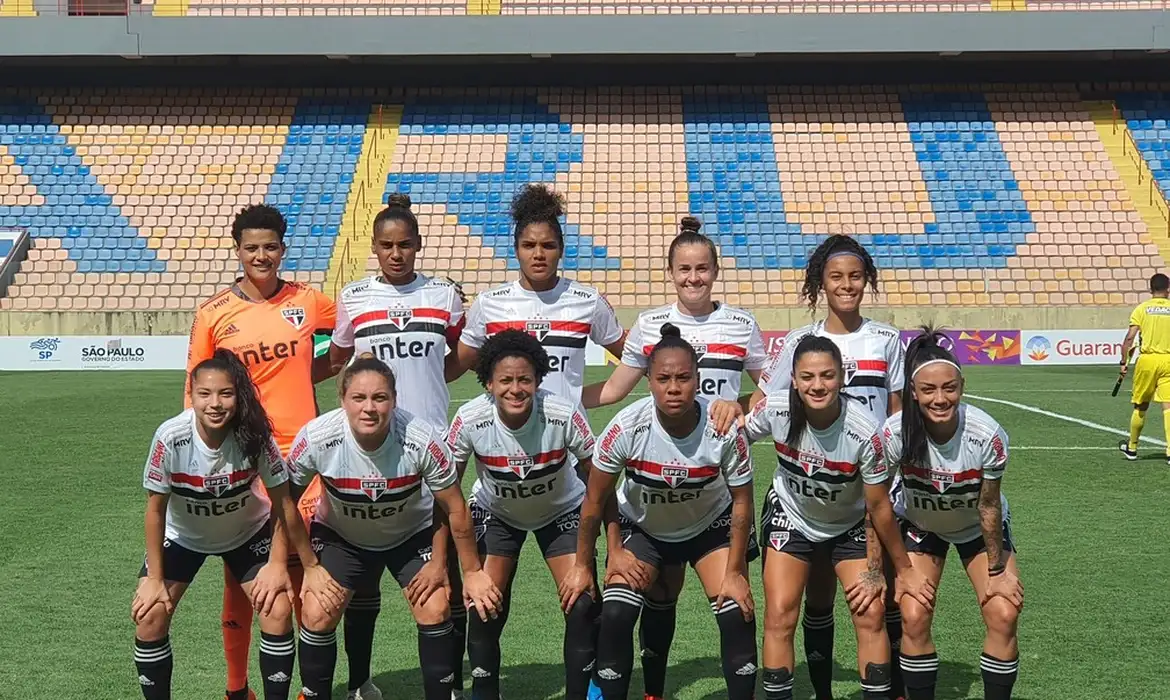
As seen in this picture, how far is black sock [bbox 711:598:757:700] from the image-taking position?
16.5 feet

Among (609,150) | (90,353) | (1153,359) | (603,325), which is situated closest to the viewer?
(603,325)

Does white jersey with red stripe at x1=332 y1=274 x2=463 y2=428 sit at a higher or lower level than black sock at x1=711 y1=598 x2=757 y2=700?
higher

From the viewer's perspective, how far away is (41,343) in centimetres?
2366

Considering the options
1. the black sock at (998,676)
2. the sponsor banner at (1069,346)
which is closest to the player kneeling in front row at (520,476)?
the black sock at (998,676)

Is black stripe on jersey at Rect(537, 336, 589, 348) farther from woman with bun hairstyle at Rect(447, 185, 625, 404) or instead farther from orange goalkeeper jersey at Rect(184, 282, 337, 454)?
orange goalkeeper jersey at Rect(184, 282, 337, 454)

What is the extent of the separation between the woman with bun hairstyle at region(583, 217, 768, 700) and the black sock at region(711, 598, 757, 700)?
0.47 m

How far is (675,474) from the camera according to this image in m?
5.16

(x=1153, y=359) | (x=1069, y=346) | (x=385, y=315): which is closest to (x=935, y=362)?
(x=385, y=315)

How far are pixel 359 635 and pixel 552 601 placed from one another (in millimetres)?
1947

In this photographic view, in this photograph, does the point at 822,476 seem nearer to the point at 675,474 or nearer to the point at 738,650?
the point at 675,474

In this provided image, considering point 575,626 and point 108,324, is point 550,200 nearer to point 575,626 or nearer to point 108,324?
point 575,626

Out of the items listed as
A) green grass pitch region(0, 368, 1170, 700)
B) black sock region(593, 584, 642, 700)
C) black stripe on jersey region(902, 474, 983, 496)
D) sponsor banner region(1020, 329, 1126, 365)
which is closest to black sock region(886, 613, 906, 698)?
green grass pitch region(0, 368, 1170, 700)

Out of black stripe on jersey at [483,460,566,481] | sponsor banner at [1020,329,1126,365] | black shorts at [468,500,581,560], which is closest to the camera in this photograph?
black stripe on jersey at [483,460,566,481]

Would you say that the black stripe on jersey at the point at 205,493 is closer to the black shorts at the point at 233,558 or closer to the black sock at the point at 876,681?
the black shorts at the point at 233,558
